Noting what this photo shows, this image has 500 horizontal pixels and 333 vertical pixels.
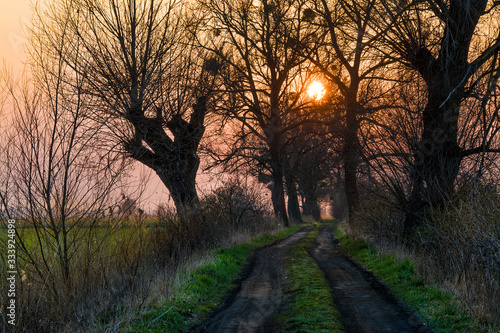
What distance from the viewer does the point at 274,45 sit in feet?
97.4

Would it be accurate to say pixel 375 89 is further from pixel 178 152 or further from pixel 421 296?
pixel 421 296

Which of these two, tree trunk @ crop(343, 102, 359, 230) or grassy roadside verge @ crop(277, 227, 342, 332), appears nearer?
grassy roadside verge @ crop(277, 227, 342, 332)

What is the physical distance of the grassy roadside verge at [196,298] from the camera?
814 centimetres

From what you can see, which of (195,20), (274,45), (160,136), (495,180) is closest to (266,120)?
(274,45)

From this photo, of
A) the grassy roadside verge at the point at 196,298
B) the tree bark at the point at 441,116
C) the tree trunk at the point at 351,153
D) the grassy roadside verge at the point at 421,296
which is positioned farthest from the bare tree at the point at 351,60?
the grassy roadside verge at the point at 196,298

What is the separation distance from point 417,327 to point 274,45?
24.0 meters

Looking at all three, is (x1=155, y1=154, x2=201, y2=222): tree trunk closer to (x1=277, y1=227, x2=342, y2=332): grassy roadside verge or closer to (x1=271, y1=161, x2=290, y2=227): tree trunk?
(x1=277, y1=227, x2=342, y2=332): grassy roadside verge

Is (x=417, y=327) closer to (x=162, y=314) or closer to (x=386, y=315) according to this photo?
(x=386, y=315)

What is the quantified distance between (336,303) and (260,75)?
23309 mm

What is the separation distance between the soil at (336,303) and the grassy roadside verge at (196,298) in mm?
287

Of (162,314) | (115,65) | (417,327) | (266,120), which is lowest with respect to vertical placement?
(417,327)

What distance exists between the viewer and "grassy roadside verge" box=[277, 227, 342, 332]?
8156 millimetres

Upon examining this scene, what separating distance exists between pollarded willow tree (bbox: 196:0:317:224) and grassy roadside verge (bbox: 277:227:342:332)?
43.6 feet

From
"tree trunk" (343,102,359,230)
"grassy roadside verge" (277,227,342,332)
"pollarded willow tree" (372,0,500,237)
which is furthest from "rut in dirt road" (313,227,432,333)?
"tree trunk" (343,102,359,230)
